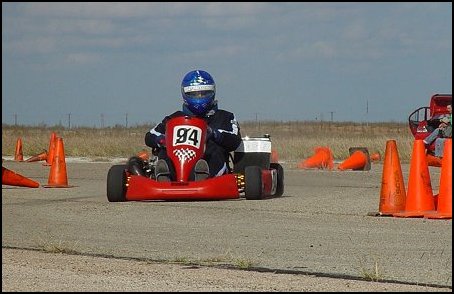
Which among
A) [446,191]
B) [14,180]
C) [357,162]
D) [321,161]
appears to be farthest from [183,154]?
[321,161]

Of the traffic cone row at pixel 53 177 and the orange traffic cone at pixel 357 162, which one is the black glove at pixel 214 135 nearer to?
the traffic cone row at pixel 53 177

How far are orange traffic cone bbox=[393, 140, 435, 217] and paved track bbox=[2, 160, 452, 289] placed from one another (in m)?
0.42

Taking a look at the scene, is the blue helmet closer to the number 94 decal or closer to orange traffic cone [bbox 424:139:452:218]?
the number 94 decal

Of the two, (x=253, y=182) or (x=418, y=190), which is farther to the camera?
(x=253, y=182)

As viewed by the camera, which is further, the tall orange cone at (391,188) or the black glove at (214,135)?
the black glove at (214,135)

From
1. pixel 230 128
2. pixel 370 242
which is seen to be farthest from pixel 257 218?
pixel 230 128

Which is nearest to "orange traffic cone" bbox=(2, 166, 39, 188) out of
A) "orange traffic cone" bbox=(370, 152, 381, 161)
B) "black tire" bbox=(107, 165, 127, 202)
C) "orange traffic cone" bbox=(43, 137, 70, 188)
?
"orange traffic cone" bbox=(43, 137, 70, 188)

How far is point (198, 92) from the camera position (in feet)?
53.0

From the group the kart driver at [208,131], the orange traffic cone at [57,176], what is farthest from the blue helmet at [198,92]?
the orange traffic cone at [57,176]

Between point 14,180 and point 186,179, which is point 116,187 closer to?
point 186,179

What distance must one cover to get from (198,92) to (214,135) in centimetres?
78

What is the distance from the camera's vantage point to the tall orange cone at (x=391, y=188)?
1305 cm

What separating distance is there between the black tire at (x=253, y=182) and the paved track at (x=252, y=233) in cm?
26

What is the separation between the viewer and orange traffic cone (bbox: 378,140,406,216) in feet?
42.9
